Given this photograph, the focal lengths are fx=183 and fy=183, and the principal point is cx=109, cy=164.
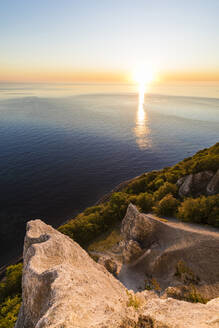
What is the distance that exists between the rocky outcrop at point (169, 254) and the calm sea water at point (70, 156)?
103 feet

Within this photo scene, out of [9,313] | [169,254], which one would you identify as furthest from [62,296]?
[9,313]

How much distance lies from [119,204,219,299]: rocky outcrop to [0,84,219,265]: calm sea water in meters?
31.5

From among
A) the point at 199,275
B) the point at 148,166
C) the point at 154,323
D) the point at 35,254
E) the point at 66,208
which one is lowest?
the point at 66,208

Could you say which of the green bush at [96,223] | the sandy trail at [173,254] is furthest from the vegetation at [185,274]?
the green bush at [96,223]

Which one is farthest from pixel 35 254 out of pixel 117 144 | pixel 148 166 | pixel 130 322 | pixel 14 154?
pixel 117 144

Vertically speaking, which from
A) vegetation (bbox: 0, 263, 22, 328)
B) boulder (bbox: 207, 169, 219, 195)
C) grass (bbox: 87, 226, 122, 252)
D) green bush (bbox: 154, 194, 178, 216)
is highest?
boulder (bbox: 207, 169, 219, 195)

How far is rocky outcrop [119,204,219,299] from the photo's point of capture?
70.8 ft

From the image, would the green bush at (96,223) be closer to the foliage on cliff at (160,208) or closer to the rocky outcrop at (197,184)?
the foliage on cliff at (160,208)

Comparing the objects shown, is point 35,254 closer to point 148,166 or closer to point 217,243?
point 217,243

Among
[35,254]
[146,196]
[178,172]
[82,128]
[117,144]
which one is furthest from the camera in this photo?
[82,128]

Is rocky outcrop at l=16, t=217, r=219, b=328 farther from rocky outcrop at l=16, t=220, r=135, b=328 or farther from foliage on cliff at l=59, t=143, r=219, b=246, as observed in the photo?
foliage on cliff at l=59, t=143, r=219, b=246

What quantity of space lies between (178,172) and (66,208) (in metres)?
36.4

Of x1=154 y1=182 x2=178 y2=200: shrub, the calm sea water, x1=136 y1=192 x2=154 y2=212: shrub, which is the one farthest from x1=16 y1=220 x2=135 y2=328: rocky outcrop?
the calm sea water

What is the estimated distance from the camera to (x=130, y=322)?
8414 mm
